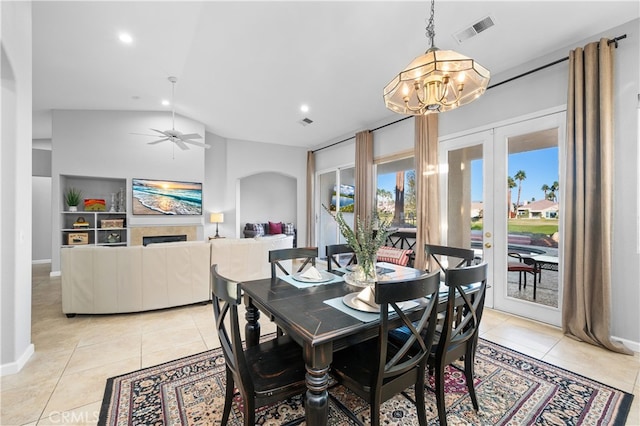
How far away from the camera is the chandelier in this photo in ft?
5.65

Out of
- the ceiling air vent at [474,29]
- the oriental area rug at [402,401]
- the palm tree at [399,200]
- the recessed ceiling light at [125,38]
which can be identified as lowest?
the oriental area rug at [402,401]

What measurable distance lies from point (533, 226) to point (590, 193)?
725mm

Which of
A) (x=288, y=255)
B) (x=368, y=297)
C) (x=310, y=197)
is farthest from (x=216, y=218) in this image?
(x=368, y=297)

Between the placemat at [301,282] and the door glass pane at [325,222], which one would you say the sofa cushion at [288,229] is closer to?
the door glass pane at [325,222]

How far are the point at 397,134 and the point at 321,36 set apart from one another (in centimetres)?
247

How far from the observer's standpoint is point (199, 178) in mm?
6527

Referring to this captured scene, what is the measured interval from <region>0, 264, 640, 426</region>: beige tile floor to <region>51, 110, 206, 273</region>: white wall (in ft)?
9.07

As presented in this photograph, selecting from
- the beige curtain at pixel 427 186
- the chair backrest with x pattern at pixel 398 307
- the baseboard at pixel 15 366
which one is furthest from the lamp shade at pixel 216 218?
the chair backrest with x pattern at pixel 398 307

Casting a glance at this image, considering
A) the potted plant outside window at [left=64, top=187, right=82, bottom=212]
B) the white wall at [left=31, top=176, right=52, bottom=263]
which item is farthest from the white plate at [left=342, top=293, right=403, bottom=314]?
the white wall at [left=31, top=176, right=52, bottom=263]

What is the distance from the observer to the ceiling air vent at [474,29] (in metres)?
2.70

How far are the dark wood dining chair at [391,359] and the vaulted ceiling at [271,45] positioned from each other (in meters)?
2.66

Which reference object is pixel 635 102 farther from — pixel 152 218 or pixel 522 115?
pixel 152 218

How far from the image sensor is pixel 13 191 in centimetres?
218

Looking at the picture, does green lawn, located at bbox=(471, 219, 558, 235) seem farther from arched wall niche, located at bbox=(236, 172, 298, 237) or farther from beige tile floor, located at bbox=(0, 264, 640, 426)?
arched wall niche, located at bbox=(236, 172, 298, 237)
